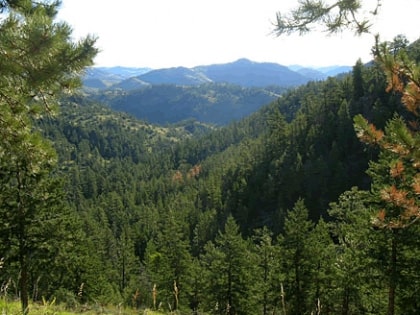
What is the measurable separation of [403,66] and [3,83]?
20.0 ft

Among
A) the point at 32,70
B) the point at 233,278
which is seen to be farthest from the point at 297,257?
the point at 32,70

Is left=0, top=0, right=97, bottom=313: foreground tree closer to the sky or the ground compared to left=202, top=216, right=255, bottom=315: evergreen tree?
closer to the sky

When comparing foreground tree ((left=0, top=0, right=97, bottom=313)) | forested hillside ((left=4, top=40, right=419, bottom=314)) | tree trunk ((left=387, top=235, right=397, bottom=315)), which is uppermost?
foreground tree ((left=0, top=0, right=97, bottom=313))

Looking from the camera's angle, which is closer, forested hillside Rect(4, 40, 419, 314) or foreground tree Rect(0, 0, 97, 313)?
foreground tree Rect(0, 0, 97, 313)

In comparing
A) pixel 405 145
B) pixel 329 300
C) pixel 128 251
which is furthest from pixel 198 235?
pixel 405 145

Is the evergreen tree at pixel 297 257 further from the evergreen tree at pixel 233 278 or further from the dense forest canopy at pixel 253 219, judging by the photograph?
the evergreen tree at pixel 233 278

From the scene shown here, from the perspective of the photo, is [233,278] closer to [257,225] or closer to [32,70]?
[32,70]

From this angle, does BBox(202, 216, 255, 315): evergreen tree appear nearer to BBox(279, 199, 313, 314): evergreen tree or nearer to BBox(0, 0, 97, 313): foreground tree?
BBox(279, 199, 313, 314): evergreen tree

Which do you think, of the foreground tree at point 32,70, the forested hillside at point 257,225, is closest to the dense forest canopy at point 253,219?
the foreground tree at point 32,70

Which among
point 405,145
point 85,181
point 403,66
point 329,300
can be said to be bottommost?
point 85,181

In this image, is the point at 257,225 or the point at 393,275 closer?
the point at 393,275

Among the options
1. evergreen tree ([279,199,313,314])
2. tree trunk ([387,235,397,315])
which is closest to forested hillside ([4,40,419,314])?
evergreen tree ([279,199,313,314])

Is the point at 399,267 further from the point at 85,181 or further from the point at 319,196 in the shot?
the point at 85,181

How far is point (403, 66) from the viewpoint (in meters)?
6.01
